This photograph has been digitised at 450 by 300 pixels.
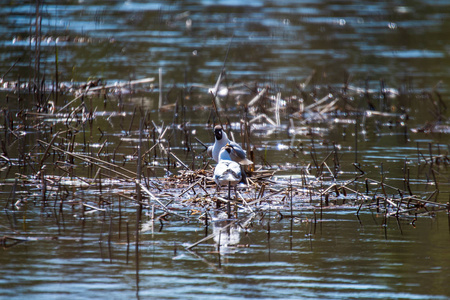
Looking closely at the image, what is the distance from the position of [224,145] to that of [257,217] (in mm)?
1897

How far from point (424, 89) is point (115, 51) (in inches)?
389

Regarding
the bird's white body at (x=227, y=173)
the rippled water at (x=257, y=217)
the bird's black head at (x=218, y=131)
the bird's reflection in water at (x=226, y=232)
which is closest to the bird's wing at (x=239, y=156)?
the bird's black head at (x=218, y=131)

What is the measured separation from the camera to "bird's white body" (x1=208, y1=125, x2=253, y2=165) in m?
9.94

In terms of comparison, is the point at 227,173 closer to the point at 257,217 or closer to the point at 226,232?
the point at 257,217

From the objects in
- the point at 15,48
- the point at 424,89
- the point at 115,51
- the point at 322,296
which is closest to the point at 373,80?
the point at 424,89

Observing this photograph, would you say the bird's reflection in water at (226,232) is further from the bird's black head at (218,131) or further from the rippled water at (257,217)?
the bird's black head at (218,131)

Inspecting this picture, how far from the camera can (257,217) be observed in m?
8.80

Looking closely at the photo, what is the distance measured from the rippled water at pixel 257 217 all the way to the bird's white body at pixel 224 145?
3.75 ft

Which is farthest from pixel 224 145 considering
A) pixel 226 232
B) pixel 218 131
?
pixel 226 232

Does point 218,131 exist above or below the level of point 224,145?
above

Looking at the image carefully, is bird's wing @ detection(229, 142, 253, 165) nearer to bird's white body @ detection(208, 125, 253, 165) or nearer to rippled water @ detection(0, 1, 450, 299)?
bird's white body @ detection(208, 125, 253, 165)

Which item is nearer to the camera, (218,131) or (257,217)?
(257,217)

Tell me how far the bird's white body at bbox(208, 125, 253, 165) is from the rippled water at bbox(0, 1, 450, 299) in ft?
3.75

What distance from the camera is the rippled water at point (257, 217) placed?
21.6ft
